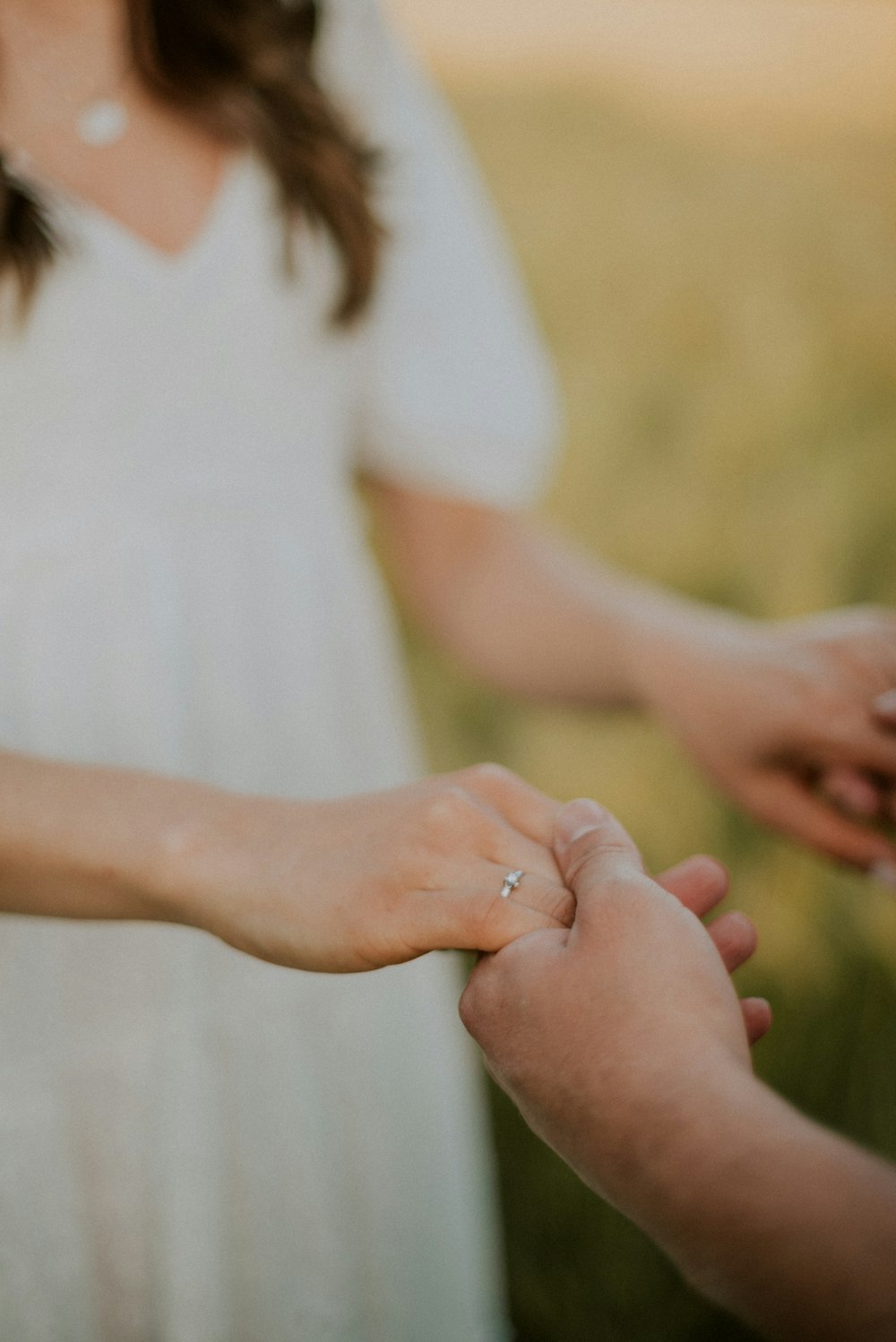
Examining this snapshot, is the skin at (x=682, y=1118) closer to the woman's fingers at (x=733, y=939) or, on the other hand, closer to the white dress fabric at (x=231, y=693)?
the woman's fingers at (x=733, y=939)

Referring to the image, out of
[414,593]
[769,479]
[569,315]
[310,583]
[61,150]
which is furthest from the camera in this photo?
[569,315]

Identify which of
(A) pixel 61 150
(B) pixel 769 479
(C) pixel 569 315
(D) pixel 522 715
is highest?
(A) pixel 61 150

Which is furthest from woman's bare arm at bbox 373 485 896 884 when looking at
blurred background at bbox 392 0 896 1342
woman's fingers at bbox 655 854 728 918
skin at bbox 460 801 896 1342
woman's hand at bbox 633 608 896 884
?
blurred background at bbox 392 0 896 1342

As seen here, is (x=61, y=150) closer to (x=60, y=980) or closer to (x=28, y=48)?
(x=28, y=48)

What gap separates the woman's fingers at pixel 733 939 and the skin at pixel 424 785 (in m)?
0.12

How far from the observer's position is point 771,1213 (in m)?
0.45

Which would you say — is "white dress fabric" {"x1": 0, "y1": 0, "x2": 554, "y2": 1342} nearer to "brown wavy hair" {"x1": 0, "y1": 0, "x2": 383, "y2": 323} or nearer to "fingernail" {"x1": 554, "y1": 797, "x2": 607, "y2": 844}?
"brown wavy hair" {"x1": 0, "y1": 0, "x2": 383, "y2": 323}

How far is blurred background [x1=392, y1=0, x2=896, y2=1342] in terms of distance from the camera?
197 centimetres

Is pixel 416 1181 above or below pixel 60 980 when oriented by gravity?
below

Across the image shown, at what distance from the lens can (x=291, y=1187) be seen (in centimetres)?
87

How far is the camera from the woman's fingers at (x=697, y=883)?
2.16 feet

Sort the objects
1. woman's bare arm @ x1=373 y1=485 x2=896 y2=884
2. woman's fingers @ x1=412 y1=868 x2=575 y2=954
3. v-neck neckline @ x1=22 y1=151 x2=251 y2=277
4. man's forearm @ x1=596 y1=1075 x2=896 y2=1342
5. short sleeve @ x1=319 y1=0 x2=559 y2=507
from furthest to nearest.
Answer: short sleeve @ x1=319 y1=0 x2=559 y2=507, woman's bare arm @ x1=373 y1=485 x2=896 y2=884, v-neck neckline @ x1=22 y1=151 x2=251 y2=277, woman's fingers @ x1=412 y1=868 x2=575 y2=954, man's forearm @ x1=596 y1=1075 x2=896 y2=1342

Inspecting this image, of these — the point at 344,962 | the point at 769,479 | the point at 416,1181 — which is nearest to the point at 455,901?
the point at 344,962

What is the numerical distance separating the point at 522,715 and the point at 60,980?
168 cm
